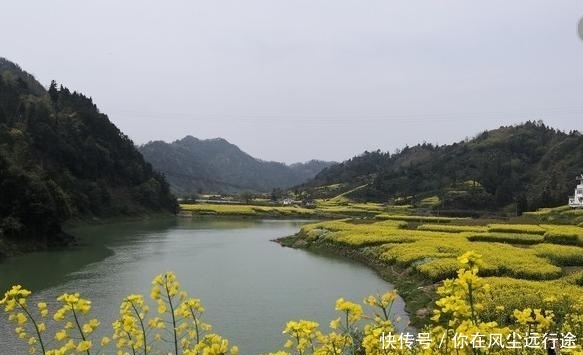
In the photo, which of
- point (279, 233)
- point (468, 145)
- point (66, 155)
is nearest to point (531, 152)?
point (468, 145)

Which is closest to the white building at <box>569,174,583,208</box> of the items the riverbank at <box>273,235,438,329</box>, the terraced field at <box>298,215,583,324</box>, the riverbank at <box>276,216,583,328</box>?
the terraced field at <box>298,215,583,324</box>

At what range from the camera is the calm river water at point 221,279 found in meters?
15.1

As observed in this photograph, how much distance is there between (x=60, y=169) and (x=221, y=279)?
47014 millimetres

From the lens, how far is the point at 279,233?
49.4 m

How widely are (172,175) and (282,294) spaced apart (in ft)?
553

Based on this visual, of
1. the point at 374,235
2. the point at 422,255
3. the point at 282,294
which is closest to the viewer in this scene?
the point at 282,294

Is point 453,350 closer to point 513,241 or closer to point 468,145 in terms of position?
point 513,241

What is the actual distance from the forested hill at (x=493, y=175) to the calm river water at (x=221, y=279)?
152 ft

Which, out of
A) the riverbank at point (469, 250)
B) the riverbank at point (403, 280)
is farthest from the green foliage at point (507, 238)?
the riverbank at point (403, 280)

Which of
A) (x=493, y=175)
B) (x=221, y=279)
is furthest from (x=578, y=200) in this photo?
(x=221, y=279)

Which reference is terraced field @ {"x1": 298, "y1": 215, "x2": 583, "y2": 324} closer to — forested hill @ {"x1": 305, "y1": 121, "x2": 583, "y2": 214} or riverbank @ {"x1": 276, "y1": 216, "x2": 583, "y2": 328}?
riverbank @ {"x1": 276, "y1": 216, "x2": 583, "y2": 328}

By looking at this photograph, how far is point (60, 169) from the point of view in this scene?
62156 mm

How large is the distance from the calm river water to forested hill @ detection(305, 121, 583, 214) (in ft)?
152

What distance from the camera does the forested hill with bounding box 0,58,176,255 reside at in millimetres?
33344
